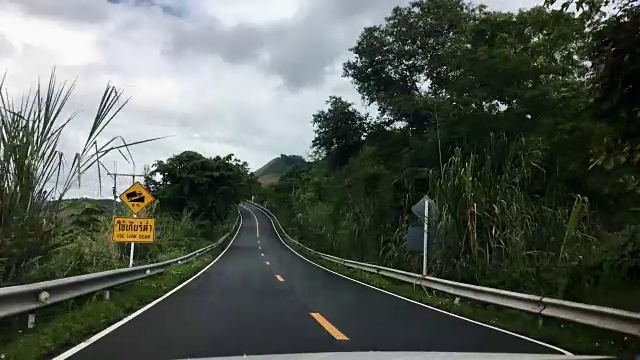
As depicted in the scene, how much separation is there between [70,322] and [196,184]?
42654 millimetres

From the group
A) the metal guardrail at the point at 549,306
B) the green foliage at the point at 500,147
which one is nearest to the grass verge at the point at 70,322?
the metal guardrail at the point at 549,306

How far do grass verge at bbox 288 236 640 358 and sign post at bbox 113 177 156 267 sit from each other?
720 centimetres

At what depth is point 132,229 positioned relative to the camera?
1700 cm

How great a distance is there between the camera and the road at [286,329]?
7.24 m

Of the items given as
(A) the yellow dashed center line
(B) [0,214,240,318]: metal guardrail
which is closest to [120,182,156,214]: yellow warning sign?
(B) [0,214,240,318]: metal guardrail

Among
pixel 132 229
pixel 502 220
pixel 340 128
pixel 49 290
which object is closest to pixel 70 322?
pixel 49 290

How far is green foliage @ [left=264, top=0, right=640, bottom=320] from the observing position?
31.3 feet

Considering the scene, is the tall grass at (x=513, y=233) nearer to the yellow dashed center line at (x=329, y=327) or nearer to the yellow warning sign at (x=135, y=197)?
the yellow dashed center line at (x=329, y=327)

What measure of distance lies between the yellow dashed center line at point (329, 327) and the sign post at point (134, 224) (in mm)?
7946

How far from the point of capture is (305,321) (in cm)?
973

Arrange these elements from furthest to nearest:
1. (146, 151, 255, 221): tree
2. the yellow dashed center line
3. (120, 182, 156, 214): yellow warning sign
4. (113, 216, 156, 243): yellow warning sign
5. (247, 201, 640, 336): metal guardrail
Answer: (146, 151, 255, 221): tree, (120, 182, 156, 214): yellow warning sign, (113, 216, 156, 243): yellow warning sign, the yellow dashed center line, (247, 201, 640, 336): metal guardrail

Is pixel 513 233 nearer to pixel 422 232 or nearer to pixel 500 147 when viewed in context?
pixel 422 232

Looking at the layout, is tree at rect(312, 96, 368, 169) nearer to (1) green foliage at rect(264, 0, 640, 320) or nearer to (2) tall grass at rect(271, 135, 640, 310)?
(1) green foliage at rect(264, 0, 640, 320)

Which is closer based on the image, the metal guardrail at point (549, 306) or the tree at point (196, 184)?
the metal guardrail at point (549, 306)
